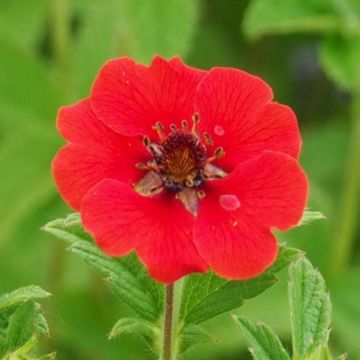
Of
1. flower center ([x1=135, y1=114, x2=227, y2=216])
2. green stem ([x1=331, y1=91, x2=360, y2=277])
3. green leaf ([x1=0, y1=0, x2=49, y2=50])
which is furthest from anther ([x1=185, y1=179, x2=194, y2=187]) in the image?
green leaf ([x1=0, y1=0, x2=49, y2=50])

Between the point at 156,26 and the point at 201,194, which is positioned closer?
the point at 201,194

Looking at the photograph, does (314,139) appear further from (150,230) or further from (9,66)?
(150,230)

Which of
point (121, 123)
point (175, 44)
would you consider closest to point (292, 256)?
point (121, 123)

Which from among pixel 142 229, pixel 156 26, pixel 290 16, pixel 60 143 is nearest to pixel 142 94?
pixel 142 229

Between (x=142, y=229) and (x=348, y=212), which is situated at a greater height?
(x=142, y=229)

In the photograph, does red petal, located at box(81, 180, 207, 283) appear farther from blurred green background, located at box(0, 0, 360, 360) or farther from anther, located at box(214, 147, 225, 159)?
blurred green background, located at box(0, 0, 360, 360)

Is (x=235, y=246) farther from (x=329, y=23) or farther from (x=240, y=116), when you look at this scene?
(x=329, y=23)
